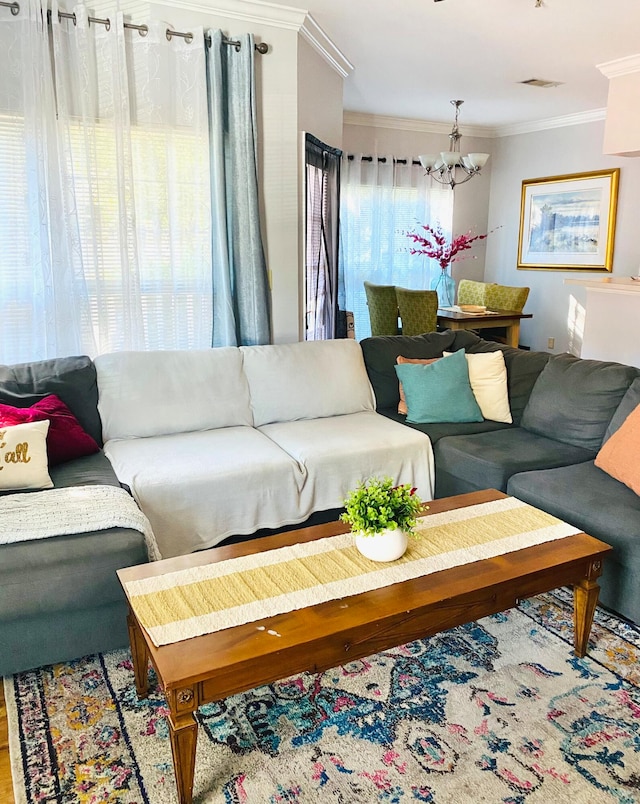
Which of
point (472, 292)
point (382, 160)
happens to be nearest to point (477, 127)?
point (382, 160)

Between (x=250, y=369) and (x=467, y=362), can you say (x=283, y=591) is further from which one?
(x=467, y=362)

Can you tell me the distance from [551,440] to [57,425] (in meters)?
2.29

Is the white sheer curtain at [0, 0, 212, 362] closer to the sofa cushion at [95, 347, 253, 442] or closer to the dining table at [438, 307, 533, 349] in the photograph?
the sofa cushion at [95, 347, 253, 442]

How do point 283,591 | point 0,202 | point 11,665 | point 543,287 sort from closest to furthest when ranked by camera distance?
1. point 283,591
2. point 11,665
3. point 0,202
4. point 543,287

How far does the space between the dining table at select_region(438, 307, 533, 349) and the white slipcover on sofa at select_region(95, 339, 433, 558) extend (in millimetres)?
2018

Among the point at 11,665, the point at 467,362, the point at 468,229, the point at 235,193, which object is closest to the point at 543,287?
the point at 468,229

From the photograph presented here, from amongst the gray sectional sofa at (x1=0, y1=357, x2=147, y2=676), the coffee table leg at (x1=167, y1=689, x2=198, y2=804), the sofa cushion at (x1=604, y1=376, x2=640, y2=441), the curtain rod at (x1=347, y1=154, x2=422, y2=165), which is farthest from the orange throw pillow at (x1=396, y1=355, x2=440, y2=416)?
the curtain rod at (x1=347, y1=154, x2=422, y2=165)

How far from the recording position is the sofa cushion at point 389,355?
369cm

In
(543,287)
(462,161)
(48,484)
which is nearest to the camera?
(48,484)

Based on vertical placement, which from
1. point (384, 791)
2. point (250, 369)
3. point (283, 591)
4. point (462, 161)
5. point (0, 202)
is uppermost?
point (462, 161)

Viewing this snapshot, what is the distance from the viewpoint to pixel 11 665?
1.98 meters

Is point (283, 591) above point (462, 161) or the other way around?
the other way around

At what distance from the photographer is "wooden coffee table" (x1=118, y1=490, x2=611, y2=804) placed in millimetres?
1504

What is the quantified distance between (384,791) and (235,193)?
3071 millimetres
